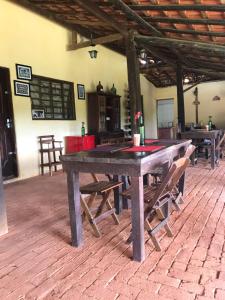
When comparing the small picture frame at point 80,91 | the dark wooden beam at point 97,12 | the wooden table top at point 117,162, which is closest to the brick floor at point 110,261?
the wooden table top at point 117,162

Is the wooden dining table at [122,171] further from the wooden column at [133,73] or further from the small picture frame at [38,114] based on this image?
the small picture frame at [38,114]

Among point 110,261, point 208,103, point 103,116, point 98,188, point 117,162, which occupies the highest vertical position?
point 208,103

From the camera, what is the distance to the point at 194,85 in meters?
12.1

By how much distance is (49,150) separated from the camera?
19.4 feet

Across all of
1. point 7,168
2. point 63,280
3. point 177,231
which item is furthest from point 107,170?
point 7,168

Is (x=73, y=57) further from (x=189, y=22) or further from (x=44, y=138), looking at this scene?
(x=189, y=22)

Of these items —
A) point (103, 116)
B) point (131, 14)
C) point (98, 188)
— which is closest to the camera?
point (98, 188)

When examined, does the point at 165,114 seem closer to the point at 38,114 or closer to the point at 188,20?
the point at 38,114

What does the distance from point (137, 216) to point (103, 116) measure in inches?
233

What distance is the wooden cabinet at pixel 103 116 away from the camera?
746 cm

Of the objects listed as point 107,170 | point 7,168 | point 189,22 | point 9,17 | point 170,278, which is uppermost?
point 9,17

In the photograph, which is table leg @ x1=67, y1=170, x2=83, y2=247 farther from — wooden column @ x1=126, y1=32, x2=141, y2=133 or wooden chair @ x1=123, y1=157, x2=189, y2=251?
wooden column @ x1=126, y1=32, x2=141, y2=133

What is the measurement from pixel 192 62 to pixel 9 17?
534 cm

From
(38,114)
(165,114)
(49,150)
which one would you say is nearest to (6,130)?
(38,114)
